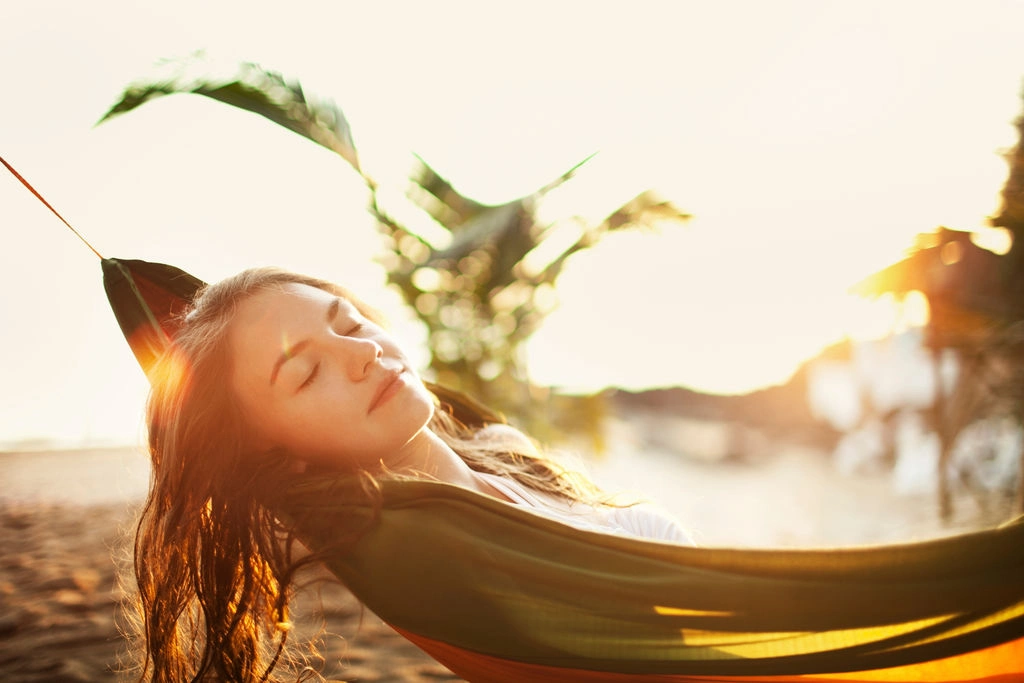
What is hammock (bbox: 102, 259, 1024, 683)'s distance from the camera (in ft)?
2.95

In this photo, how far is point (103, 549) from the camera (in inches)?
127

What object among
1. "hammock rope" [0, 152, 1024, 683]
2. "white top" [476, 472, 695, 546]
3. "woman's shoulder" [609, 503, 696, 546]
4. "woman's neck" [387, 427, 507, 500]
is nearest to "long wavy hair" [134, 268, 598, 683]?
"hammock rope" [0, 152, 1024, 683]

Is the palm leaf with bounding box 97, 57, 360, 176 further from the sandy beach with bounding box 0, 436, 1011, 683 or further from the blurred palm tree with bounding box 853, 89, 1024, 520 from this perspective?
the blurred palm tree with bounding box 853, 89, 1024, 520

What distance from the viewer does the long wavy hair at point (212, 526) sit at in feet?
4.36

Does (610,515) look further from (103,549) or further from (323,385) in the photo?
(103,549)

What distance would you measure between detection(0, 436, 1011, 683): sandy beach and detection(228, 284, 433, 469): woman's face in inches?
10.5

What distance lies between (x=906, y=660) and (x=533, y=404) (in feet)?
12.9

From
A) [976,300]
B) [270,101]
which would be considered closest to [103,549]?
[270,101]

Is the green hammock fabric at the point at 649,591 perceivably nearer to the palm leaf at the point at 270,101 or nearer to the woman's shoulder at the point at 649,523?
the woman's shoulder at the point at 649,523

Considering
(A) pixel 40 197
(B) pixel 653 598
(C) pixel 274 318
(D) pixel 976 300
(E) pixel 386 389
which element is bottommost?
(B) pixel 653 598

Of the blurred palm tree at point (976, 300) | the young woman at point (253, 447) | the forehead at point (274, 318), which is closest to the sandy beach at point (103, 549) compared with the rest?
the young woman at point (253, 447)

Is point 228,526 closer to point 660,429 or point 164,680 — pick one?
point 164,680

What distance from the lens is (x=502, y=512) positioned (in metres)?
1.09

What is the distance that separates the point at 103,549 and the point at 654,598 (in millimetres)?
3097
